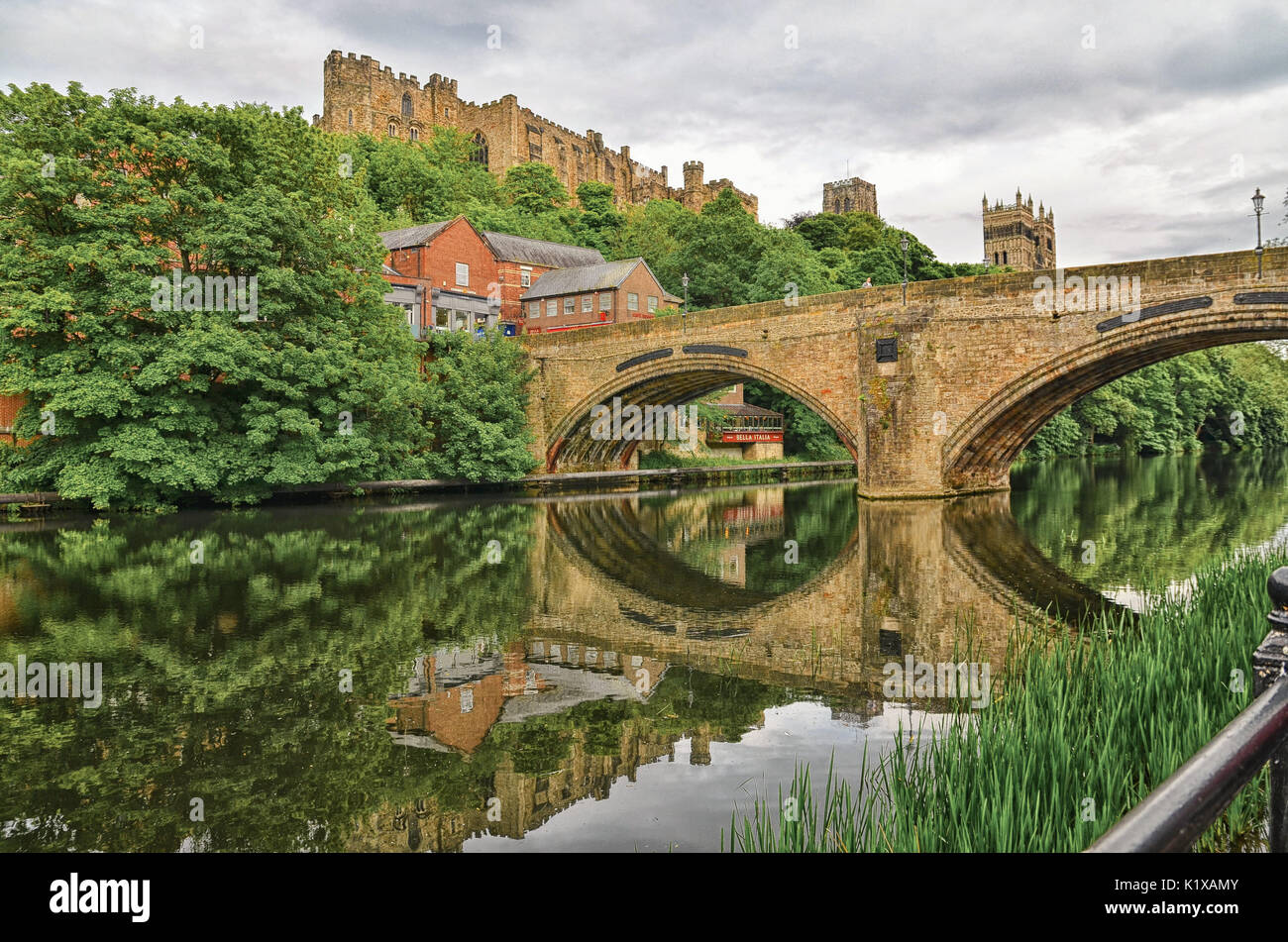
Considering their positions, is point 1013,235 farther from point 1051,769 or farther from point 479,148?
point 1051,769

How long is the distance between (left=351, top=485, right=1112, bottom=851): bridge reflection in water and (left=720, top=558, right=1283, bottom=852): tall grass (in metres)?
1.10

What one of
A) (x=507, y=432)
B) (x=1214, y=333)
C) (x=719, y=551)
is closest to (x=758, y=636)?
(x=719, y=551)

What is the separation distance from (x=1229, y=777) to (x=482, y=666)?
232 inches

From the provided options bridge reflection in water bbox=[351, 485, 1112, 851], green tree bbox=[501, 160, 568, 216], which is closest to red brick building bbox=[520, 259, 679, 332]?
green tree bbox=[501, 160, 568, 216]

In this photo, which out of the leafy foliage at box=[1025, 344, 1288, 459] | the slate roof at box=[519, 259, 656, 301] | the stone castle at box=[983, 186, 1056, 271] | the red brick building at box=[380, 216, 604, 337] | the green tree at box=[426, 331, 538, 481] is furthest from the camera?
the stone castle at box=[983, 186, 1056, 271]

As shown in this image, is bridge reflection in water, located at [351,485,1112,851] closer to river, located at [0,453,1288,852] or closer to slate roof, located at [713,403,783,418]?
river, located at [0,453,1288,852]

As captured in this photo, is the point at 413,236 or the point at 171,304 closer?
the point at 171,304

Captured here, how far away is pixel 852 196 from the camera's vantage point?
109m

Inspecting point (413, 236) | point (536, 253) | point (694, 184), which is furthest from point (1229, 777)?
point (694, 184)

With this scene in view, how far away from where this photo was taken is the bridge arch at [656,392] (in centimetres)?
2534

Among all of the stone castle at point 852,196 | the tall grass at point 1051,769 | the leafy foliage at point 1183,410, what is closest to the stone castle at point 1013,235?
the stone castle at point 852,196

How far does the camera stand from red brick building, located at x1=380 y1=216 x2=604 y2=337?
39.5 meters

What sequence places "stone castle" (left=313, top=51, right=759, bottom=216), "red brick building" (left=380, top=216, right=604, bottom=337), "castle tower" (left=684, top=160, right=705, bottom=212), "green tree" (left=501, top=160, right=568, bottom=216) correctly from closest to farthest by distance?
1. "red brick building" (left=380, top=216, right=604, bottom=337)
2. "green tree" (left=501, top=160, right=568, bottom=216)
3. "stone castle" (left=313, top=51, right=759, bottom=216)
4. "castle tower" (left=684, top=160, right=705, bottom=212)

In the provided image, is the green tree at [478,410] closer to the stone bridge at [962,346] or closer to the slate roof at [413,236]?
the stone bridge at [962,346]
